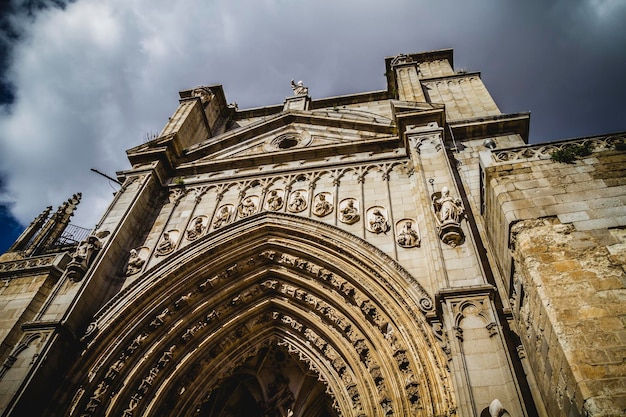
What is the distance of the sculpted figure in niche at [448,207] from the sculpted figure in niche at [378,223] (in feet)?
3.90

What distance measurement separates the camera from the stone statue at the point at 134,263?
9773 millimetres

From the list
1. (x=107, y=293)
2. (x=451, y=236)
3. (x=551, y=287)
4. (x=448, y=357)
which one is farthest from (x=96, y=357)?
(x=551, y=287)

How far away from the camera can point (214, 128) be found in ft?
57.1

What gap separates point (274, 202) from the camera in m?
10.8

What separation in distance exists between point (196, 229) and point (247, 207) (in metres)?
1.34

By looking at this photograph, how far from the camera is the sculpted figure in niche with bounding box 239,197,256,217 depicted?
1068 centimetres

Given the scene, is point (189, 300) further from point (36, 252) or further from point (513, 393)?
point (36, 252)

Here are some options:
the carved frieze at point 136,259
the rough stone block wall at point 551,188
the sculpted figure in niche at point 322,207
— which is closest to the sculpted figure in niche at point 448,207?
the rough stone block wall at point 551,188

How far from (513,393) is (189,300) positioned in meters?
6.49

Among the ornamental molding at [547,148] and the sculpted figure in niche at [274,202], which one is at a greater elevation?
the sculpted figure in niche at [274,202]

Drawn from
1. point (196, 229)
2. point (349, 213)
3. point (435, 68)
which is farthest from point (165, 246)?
point (435, 68)

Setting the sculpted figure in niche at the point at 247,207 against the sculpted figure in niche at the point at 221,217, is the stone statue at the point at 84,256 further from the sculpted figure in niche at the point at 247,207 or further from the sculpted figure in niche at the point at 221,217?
the sculpted figure in niche at the point at 247,207

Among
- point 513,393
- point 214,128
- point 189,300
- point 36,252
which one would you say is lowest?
point 513,393

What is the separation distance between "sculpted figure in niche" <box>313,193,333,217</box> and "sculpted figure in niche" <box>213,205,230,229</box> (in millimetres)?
2220
